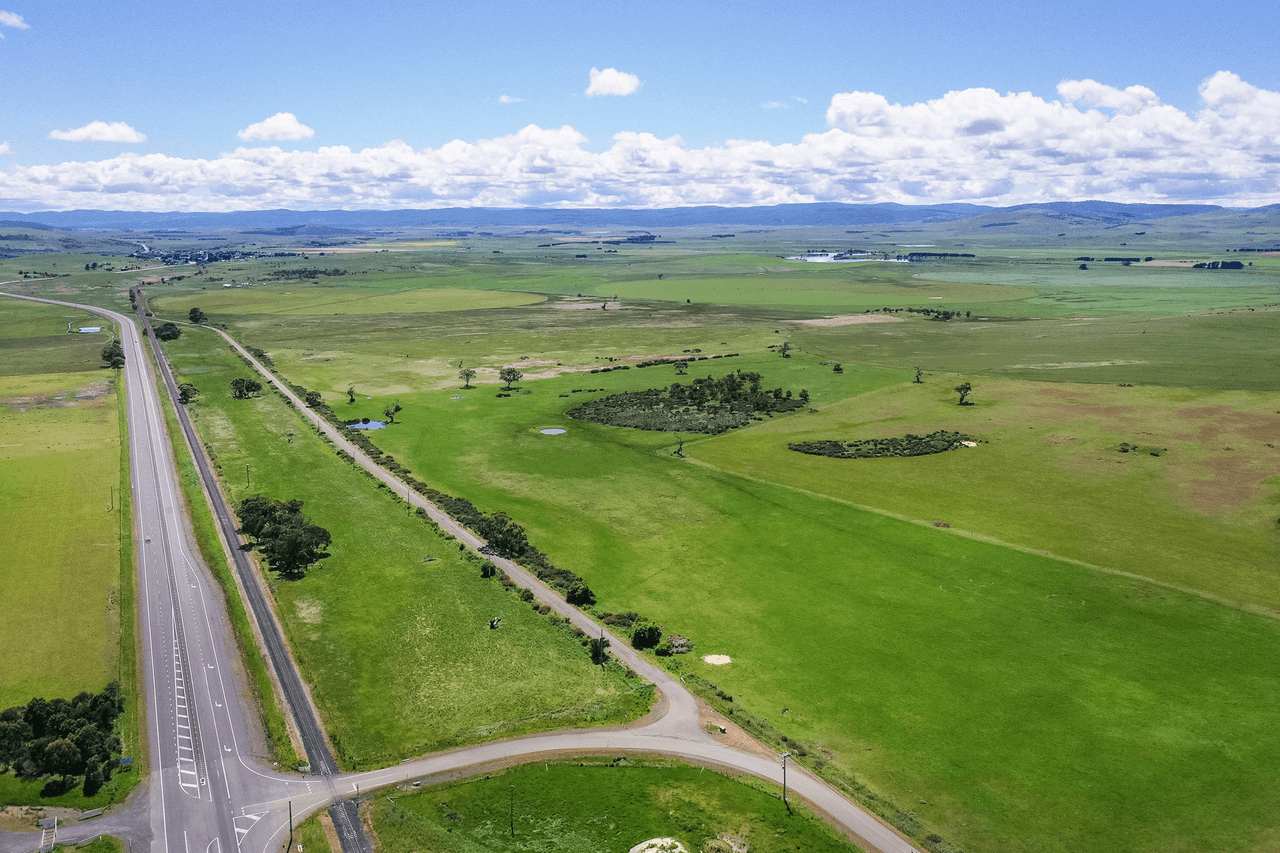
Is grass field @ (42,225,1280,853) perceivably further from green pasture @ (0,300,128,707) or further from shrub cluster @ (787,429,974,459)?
green pasture @ (0,300,128,707)

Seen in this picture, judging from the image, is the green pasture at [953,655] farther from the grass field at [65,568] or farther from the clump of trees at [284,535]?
the grass field at [65,568]

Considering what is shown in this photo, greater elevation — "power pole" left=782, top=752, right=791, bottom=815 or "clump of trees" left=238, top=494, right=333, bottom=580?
"clump of trees" left=238, top=494, right=333, bottom=580

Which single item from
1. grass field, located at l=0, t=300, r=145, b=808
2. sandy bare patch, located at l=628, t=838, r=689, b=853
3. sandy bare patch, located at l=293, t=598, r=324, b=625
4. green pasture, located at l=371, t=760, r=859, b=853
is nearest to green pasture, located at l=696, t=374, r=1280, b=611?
green pasture, located at l=371, t=760, r=859, b=853

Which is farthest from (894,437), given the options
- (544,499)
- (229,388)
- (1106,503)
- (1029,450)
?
(229,388)

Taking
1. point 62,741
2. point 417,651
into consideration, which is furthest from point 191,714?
point 417,651

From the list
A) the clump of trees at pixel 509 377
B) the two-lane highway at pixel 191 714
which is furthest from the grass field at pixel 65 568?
the clump of trees at pixel 509 377

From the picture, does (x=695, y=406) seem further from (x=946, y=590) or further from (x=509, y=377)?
(x=946, y=590)
